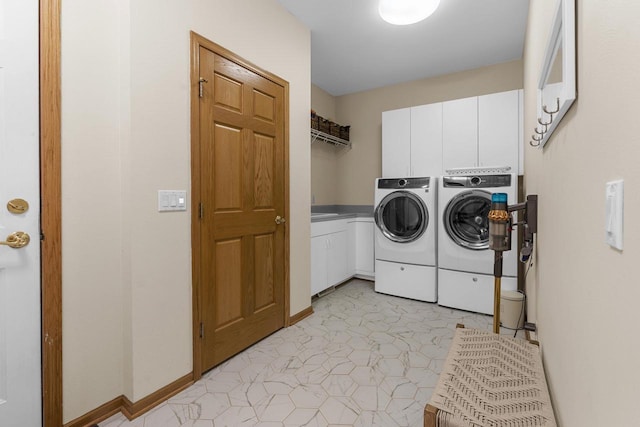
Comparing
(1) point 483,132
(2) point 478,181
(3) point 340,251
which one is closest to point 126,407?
(3) point 340,251

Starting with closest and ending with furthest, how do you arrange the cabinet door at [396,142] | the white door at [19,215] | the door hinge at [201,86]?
the white door at [19,215]
the door hinge at [201,86]
the cabinet door at [396,142]

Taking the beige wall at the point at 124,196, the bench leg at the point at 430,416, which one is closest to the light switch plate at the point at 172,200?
the beige wall at the point at 124,196

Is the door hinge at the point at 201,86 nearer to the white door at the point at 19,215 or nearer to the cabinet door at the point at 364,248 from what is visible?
the white door at the point at 19,215

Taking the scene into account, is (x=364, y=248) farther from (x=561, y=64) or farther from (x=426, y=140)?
(x=561, y=64)

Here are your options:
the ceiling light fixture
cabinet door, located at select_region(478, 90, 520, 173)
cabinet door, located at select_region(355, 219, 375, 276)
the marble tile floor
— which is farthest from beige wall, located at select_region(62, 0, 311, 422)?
cabinet door, located at select_region(478, 90, 520, 173)

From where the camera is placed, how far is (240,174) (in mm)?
2104

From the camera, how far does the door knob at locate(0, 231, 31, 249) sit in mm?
1247

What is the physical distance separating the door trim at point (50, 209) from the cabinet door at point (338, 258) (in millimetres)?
2374

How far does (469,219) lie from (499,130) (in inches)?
37.0

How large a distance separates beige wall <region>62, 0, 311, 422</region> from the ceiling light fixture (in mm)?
1241

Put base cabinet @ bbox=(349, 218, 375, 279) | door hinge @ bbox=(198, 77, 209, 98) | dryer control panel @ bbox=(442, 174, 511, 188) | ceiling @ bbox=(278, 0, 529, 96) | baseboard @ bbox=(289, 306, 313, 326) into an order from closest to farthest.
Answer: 1. door hinge @ bbox=(198, 77, 209, 98)
2. ceiling @ bbox=(278, 0, 529, 96)
3. baseboard @ bbox=(289, 306, 313, 326)
4. dryer control panel @ bbox=(442, 174, 511, 188)
5. base cabinet @ bbox=(349, 218, 375, 279)

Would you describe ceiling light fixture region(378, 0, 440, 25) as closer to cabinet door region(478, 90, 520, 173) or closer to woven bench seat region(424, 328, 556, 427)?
cabinet door region(478, 90, 520, 173)

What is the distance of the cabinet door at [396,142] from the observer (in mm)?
3531

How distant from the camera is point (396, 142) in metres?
3.61
